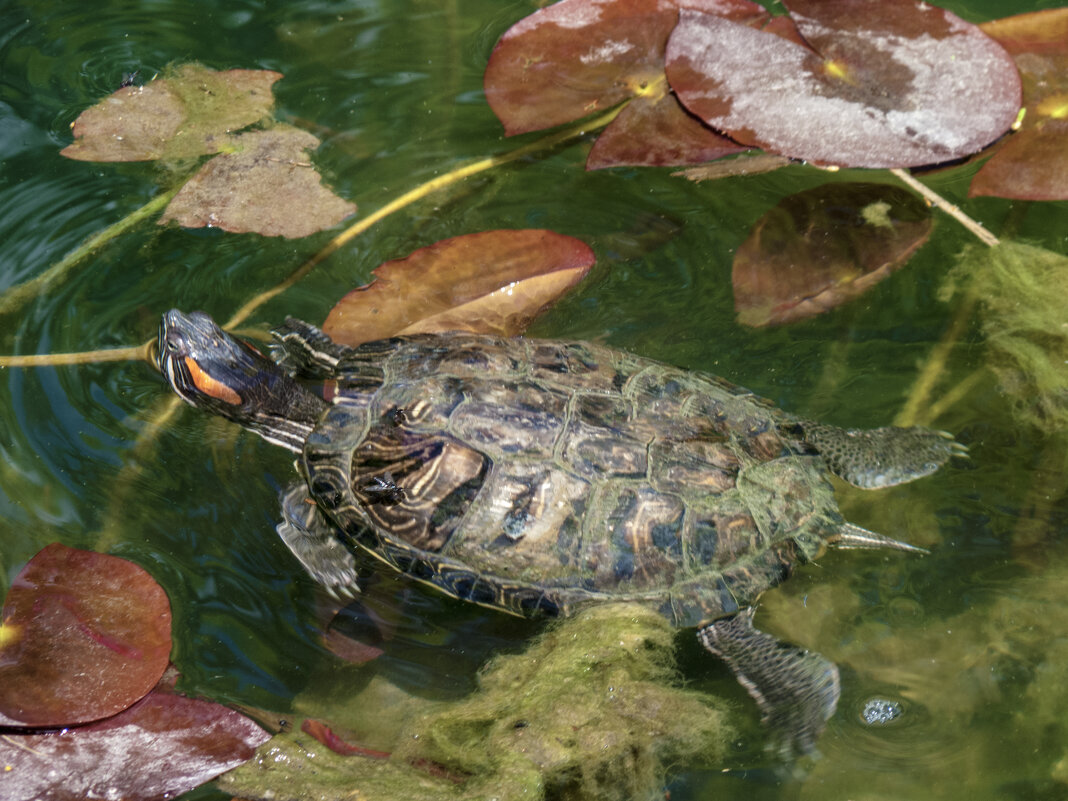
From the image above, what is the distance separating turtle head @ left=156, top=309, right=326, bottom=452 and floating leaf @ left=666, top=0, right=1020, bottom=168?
235cm

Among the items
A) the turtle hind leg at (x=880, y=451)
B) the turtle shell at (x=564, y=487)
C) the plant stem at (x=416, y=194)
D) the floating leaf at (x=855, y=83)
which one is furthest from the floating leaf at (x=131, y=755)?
the floating leaf at (x=855, y=83)

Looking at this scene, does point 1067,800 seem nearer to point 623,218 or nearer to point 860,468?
point 860,468

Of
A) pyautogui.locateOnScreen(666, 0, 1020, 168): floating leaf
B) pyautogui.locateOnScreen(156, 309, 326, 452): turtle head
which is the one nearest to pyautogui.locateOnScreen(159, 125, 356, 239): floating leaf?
pyautogui.locateOnScreen(156, 309, 326, 452): turtle head

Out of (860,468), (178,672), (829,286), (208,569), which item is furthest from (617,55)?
(178,672)

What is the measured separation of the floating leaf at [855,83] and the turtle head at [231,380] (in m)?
2.35

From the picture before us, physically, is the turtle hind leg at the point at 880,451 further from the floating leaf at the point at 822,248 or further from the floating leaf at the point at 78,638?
the floating leaf at the point at 78,638

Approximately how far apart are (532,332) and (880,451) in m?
1.60

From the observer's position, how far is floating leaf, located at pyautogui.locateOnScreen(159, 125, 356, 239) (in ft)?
12.4

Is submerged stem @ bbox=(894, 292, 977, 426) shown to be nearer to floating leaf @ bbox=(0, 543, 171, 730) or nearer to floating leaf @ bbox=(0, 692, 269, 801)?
floating leaf @ bbox=(0, 692, 269, 801)

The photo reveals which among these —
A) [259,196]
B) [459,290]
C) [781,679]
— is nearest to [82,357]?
[259,196]

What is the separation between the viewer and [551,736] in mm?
2590

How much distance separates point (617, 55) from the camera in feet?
14.0

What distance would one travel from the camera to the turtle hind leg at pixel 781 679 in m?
2.77

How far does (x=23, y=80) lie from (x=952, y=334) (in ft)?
16.9
